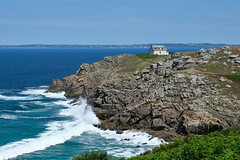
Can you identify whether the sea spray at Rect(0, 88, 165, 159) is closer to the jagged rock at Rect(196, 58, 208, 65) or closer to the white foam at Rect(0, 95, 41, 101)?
the white foam at Rect(0, 95, 41, 101)

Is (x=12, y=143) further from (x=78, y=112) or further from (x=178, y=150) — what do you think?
(x=178, y=150)

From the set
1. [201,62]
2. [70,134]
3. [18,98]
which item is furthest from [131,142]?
[18,98]

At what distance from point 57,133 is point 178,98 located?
26.9m

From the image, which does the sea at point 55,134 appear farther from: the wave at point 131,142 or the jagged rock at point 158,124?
the jagged rock at point 158,124

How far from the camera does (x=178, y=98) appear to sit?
213ft

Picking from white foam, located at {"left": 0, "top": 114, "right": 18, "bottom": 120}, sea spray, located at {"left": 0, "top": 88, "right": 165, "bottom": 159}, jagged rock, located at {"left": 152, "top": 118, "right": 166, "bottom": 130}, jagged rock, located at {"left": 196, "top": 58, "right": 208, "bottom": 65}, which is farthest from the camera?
jagged rock, located at {"left": 196, "top": 58, "right": 208, "bottom": 65}

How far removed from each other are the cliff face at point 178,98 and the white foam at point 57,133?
11.9 ft

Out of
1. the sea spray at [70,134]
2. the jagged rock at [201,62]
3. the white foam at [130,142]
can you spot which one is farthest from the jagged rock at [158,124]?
the jagged rock at [201,62]

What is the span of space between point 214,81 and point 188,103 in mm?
10466

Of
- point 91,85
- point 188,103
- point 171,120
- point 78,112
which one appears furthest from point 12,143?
point 91,85

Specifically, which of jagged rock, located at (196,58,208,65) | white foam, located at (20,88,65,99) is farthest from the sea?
jagged rock, located at (196,58,208,65)

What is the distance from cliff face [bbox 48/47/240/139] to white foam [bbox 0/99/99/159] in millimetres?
3642

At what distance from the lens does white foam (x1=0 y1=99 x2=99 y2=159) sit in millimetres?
51938

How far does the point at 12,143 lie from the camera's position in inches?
2164
